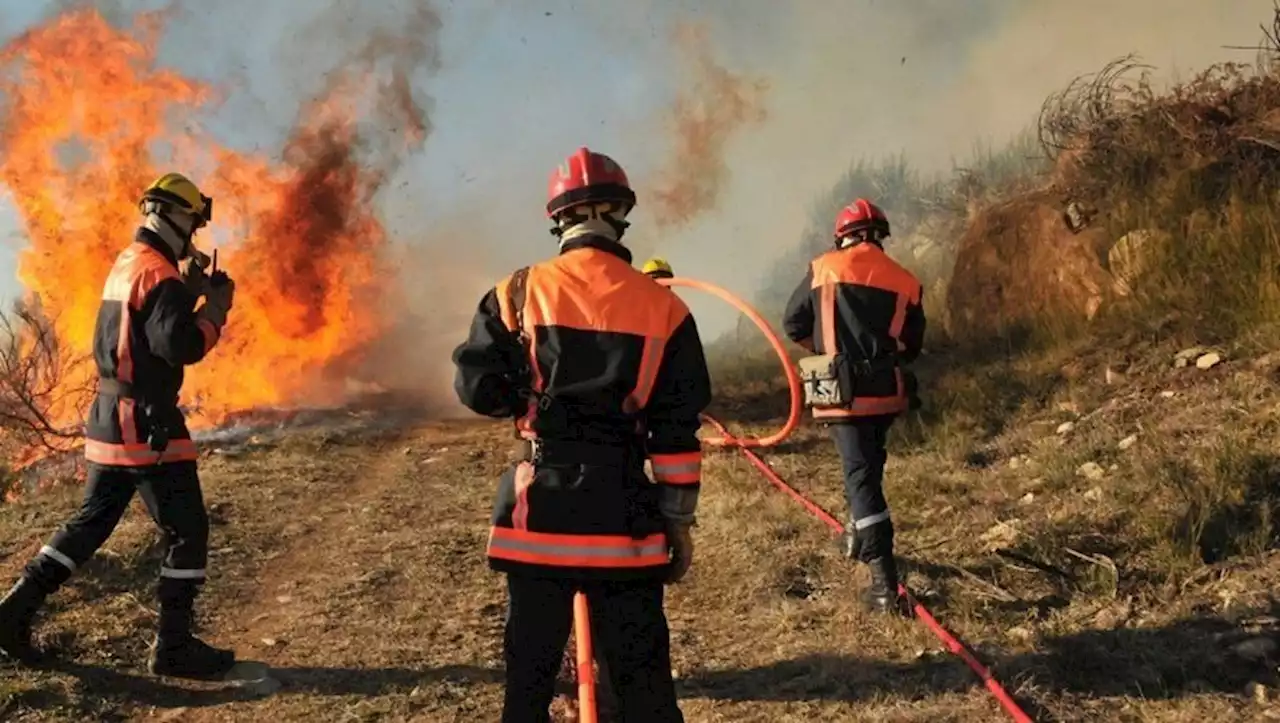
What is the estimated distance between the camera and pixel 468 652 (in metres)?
4.59

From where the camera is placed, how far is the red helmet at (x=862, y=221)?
17.3 ft

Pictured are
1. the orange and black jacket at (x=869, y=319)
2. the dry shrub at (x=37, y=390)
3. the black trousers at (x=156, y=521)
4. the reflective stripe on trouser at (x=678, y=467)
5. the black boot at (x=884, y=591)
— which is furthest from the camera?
the dry shrub at (x=37, y=390)

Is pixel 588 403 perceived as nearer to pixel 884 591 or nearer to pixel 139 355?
pixel 139 355

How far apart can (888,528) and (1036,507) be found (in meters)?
1.74

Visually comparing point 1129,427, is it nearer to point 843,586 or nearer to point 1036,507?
point 1036,507

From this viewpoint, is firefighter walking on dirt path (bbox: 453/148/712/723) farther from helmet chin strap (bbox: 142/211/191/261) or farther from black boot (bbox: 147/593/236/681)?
helmet chin strap (bbox: 142/211/191/261)

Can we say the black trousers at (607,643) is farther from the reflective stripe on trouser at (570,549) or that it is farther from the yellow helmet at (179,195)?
the yellow helmet at (179,195)

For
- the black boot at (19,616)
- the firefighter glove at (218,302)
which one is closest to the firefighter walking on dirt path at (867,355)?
the firefighter glove at (218,302)

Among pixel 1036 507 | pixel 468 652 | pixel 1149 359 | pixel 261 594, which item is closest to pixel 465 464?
pixel 261 594

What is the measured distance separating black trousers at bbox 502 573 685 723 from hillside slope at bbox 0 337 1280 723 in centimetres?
123

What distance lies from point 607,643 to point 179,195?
3.25 metres

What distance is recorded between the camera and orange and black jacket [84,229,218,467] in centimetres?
413

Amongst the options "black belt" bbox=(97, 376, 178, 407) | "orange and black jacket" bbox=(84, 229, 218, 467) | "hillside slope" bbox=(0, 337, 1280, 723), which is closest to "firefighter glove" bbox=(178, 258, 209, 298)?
"orange and black jacket" bbox=(84, 229, 218, 467)

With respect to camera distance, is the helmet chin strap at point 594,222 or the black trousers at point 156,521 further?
the black trousers at point 156,521
